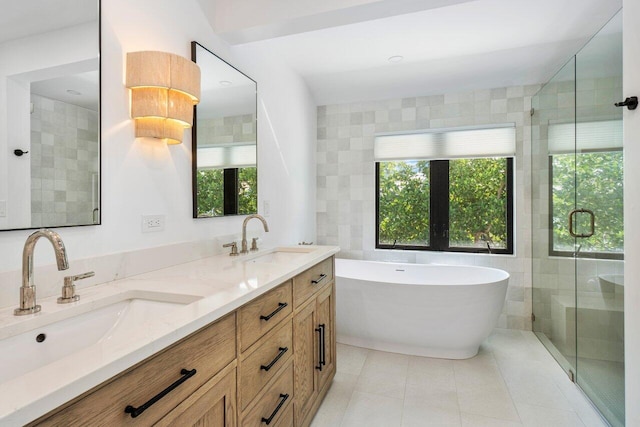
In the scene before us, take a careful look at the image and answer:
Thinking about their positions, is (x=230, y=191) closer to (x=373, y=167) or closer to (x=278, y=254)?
(x=278, y=254)

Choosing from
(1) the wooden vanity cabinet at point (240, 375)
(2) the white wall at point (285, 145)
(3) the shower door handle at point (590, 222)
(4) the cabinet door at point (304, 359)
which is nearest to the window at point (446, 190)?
(2) the white wall at point (285, 145)

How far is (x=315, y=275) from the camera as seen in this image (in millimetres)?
1882

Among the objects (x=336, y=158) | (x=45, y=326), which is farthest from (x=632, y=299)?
(x=336, y=158)

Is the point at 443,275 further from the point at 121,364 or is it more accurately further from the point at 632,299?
the point at 121,364

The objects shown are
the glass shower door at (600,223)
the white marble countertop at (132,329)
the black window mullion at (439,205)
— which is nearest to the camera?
the white marble countertop at (132,329)

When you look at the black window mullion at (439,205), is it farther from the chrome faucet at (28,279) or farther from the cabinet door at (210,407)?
the chrome faucet at (28,279)

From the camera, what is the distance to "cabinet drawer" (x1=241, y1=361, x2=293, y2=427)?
1.20 m

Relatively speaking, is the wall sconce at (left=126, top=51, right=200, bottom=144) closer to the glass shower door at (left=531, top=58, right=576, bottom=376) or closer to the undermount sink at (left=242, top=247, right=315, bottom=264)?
the undermount sink at (left=242, top=247, right=315, bottom=264)

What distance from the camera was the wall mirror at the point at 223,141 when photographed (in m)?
1.90

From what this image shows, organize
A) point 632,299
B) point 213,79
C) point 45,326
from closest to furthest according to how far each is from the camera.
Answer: point 45,326 < point 632,299 < point 213,79

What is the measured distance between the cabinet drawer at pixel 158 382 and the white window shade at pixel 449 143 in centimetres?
289

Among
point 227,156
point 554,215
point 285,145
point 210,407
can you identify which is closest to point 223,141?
point 227,156

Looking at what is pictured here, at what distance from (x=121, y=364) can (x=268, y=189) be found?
6.78 ft

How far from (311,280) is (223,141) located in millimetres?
1029
